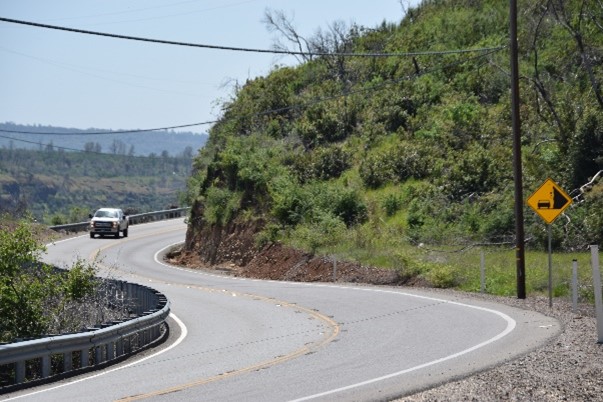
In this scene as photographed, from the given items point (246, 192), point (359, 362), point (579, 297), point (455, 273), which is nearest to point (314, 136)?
point (246, 192)

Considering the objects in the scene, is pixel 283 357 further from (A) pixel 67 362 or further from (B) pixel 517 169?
(B) pixel 517 169

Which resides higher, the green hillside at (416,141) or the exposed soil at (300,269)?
the green hillside at (416,141)

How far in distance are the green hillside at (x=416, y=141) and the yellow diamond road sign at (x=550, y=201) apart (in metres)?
10.1

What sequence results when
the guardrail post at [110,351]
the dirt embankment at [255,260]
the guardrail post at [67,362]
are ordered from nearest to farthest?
the guardrail post at [67,362] → the guardrail post at [110,351] → the dirt embankment at [255,260]

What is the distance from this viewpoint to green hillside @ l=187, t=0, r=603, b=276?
40.1 m

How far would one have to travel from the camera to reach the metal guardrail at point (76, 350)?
1371 centimetres

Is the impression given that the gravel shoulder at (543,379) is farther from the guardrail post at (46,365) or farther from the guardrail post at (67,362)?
the guardrail post at (67,362)

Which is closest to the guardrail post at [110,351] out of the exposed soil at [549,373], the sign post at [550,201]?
the exposed soil at [549,373]

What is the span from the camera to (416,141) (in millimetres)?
52031

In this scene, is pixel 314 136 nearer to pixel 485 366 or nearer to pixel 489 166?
pixel 489 166

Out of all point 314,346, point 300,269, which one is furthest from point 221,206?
point 314,346

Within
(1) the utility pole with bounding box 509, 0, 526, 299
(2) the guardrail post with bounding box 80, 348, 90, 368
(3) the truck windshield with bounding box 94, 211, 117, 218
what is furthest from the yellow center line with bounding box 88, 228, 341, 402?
(3) the truck windshield with bounding box 94, 211, 117, 218

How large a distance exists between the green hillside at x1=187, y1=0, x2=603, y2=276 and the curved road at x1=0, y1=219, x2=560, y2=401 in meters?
8.13

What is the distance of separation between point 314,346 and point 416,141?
116 feet
